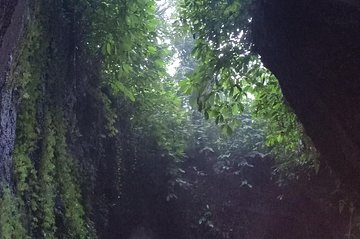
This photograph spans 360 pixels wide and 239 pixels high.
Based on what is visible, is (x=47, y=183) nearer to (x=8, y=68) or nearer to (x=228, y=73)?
(x=8, y=68)

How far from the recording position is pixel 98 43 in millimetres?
5641

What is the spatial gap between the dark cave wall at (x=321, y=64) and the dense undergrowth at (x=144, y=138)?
720 mm

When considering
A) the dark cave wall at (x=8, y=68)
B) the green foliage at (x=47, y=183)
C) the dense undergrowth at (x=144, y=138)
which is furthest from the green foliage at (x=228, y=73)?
the dark cave wall at (x=8, y=68)

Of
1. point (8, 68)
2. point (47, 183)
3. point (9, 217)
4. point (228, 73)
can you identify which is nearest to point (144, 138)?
point (228, 73)

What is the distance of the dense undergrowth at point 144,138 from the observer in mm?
4590

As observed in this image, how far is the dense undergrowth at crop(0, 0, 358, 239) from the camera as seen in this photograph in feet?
15.1

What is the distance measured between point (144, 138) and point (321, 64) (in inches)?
169

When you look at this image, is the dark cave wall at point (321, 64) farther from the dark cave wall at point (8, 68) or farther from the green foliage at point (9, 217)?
the green foliage at point (9, 217)

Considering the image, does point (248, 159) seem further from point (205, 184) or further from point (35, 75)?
point (35, 75)

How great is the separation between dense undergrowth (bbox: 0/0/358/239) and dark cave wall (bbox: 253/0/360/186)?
2.36 feet

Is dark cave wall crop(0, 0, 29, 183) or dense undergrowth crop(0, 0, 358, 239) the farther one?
dense undergrowth crop(0, 0, 358, 239)

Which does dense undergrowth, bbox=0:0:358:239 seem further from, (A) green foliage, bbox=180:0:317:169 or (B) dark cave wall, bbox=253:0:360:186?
(B) dark cave wall, bbox=253:0:360:186

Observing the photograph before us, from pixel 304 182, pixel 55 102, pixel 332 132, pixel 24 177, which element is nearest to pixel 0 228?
pixel 24 177

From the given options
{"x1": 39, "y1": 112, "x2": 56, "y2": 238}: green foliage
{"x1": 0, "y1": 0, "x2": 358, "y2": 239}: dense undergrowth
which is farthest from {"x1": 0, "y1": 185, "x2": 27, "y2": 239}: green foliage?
{"x1": 39, "y1": 112, "x2": 56, "y2": 238}: green foliage
